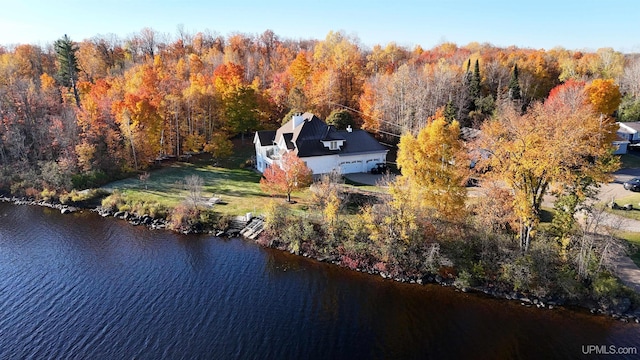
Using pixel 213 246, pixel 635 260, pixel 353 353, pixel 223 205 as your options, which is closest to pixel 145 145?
pixel 223 205

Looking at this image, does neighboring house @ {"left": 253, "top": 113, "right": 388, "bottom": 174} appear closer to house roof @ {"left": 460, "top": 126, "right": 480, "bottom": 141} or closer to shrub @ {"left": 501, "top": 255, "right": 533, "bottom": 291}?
house roof @ {"left": 460, "top": 126, "right": 480, "bottom": 141}

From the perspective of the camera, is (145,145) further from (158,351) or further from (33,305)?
(158,351)

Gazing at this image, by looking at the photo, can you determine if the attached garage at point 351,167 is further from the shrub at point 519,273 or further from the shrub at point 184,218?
the shrub at point 519,273

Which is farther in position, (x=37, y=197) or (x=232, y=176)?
(x=232, y=176)

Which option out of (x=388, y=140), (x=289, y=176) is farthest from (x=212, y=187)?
(x=388, y=140)
